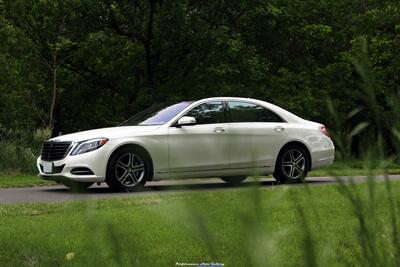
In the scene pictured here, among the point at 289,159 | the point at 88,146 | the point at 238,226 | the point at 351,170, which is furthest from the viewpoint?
the point at 289,159

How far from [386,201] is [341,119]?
20cm

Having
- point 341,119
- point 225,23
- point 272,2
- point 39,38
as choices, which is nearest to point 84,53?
point 39,38

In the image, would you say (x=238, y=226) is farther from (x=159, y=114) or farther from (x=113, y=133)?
(x=159, y=114)

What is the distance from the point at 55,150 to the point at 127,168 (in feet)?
4.04

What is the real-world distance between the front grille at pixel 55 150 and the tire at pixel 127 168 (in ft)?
2.46

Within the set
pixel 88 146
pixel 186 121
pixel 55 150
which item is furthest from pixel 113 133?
pixel 186 121

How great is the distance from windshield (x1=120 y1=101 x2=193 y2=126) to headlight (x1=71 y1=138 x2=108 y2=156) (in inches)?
38.5

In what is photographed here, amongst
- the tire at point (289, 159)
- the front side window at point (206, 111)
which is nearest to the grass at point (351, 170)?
the front side window at point (206, 111)

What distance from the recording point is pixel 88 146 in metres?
10.7

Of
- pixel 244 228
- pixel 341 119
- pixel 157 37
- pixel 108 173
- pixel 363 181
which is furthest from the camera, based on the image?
pixel 157 37

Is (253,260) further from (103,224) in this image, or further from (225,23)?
(225,23)

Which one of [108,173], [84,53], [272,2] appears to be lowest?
[108,173]

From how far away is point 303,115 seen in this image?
26.7 m

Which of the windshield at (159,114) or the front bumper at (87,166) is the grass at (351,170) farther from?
the windshield at (159,114)
